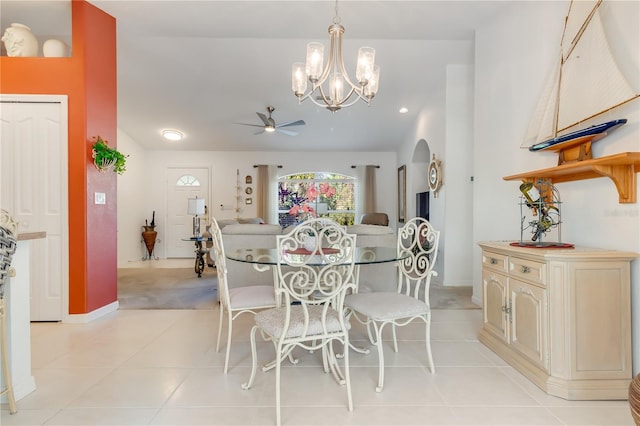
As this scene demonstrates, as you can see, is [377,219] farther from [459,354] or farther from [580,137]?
[580,137]

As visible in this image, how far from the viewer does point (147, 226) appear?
773 cm

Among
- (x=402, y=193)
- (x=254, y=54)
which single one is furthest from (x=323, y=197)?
(x=254, y=54)

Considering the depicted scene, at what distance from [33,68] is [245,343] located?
134 inches

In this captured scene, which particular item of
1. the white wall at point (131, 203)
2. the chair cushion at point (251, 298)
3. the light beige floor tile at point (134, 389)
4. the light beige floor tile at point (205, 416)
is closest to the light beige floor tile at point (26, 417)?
the light beige floor tile at point (134, 389)

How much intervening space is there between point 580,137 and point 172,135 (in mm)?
7116

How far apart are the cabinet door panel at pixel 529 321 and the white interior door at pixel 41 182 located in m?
3.97

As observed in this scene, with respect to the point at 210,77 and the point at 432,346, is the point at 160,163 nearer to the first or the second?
the point at 210,77

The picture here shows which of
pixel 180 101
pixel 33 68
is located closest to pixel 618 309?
pixel 33 68

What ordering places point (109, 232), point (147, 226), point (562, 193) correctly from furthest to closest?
point (147, 226)
point (109, 232)
point (562, 193)

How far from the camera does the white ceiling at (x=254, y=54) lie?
3.51m

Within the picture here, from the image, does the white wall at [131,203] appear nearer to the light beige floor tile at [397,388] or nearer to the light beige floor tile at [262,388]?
the light beige floor tile at [262,388]

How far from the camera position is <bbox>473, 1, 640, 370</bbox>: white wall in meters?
1.99

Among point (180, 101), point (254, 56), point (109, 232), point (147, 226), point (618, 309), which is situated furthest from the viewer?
point (147, 226)

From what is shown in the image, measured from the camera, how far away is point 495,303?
8.38 ft
